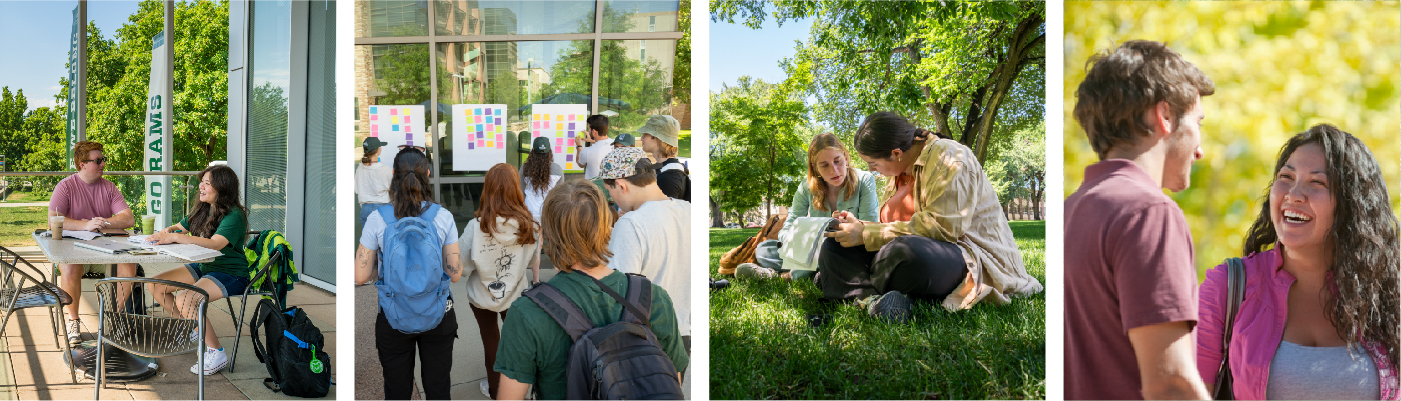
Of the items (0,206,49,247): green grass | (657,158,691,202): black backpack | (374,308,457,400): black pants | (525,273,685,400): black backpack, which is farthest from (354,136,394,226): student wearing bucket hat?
(0,206,49,247): green grass

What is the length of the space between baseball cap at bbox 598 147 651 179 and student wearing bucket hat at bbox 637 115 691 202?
85 mm

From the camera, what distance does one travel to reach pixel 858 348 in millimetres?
3105

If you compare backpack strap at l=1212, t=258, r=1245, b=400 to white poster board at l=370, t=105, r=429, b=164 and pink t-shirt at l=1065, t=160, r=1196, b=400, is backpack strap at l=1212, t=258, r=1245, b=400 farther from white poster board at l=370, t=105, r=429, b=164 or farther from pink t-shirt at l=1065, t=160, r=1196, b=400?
white poster board at l=370, t=105, r=429, b=164

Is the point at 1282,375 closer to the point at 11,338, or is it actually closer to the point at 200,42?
the point at 11,338

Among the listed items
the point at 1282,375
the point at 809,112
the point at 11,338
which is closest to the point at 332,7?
the point at 11,338

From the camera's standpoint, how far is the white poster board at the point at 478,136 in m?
2.99

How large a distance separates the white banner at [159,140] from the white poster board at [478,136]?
6180mm

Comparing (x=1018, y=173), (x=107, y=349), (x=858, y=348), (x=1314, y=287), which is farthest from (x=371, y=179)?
(x=1314, y=287)

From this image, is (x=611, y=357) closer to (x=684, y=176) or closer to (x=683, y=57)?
(x=684, y=176)

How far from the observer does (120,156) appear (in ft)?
76.0

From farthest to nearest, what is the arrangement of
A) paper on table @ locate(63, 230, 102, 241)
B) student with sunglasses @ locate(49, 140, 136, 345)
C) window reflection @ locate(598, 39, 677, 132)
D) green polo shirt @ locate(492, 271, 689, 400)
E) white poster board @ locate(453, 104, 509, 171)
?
student with sunglasses @ locate(49, 140, 136, 345) < paper on table @ locate(63, 230, 102, 241) < window reflection @ locate(598, 39, 677, 132) < white poster board @ locate(453, 104, 509, 171) < green polo shirt @ locate(492, 271, 689, 400)

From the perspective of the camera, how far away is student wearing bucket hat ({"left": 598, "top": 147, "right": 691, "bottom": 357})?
110 inches

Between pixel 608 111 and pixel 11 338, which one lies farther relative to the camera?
pixel 11 338

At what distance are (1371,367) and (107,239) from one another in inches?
261
